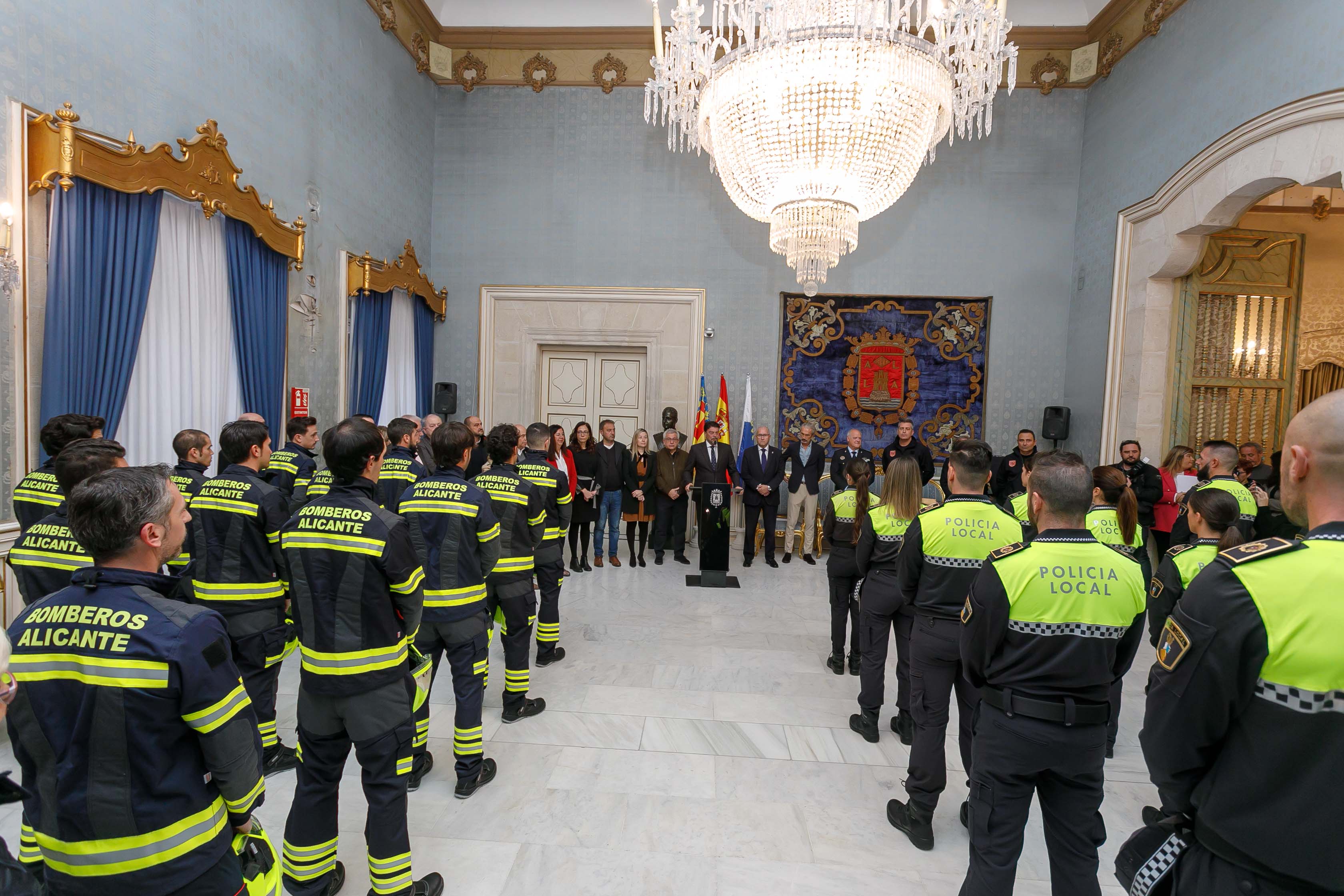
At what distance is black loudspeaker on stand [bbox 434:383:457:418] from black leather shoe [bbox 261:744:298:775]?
5.80 metres

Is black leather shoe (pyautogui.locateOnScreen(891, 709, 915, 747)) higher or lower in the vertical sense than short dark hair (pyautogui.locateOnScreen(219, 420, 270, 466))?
lower

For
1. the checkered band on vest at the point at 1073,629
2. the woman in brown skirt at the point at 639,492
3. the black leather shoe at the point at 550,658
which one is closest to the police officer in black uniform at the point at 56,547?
the black leather shoe at the point at 550,658

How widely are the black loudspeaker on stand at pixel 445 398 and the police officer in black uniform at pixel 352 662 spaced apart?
660 cm

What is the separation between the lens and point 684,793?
3035 mm

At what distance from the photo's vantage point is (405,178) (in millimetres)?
8062

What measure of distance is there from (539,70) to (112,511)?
28.8ft

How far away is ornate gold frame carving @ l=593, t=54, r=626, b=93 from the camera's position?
8547mm

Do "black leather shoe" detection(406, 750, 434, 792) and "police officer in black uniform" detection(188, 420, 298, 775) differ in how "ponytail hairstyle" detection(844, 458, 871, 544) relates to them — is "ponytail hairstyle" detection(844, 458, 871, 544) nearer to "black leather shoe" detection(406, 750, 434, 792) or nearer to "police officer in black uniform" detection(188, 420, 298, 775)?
"black leather shoe" detection(406, 750, 434, 792)

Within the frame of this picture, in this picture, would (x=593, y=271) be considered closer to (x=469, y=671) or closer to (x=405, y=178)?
(x=405, y=178)

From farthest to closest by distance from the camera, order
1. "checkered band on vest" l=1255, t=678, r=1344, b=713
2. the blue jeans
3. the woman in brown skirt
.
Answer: the woman in brown skirt → the blue jeans → "checkered band on vest" l=1255, t=678, r=1344, b=713

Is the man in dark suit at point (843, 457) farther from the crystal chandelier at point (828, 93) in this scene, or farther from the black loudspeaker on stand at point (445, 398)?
the black loudspeaker on stand at point (445, 398)

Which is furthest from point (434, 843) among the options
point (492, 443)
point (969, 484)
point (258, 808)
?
point (969, 484)

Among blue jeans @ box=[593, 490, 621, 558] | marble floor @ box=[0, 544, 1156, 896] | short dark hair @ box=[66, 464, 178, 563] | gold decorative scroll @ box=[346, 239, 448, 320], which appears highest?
gold decorative scroll @ box=[346, 239, 448, 320]

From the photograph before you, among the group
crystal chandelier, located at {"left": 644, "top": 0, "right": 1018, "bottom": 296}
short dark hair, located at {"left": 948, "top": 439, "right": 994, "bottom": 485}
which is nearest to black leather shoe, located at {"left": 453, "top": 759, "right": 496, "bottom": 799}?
short dark hair, located at {"left": 948, "top": 439, "right": 994, "bottom": 485}
